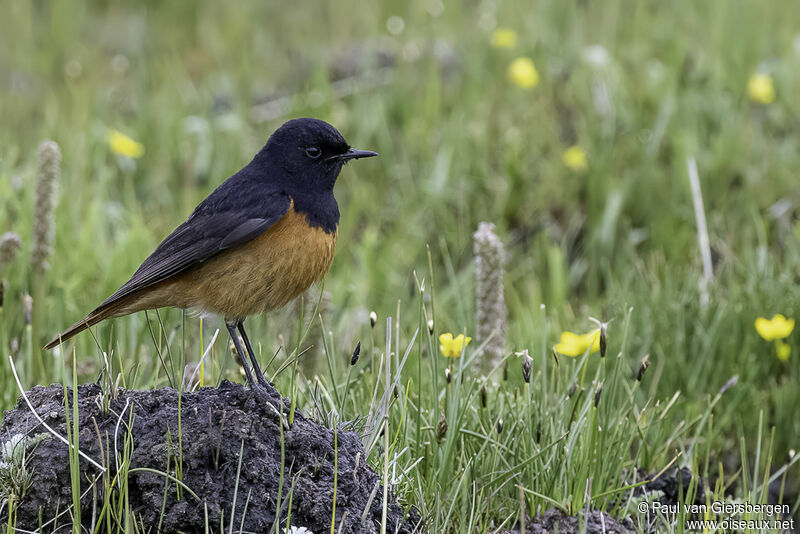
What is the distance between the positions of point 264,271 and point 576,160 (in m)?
3.48

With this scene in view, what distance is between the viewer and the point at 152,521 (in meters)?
2.66

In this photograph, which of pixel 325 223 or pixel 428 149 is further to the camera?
pixel 428 149

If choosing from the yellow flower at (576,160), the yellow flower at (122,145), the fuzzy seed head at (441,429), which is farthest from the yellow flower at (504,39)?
the fuzzy seed head at (441,429)

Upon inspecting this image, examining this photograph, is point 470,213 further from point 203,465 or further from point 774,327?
point 203,465

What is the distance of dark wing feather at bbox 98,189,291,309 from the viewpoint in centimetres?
330

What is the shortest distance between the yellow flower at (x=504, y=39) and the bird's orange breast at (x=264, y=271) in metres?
4.57

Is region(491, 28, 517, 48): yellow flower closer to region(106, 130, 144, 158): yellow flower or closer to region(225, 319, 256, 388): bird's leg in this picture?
region(106, 130, 144, 158): yellow flower

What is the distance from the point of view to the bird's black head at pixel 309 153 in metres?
3.53

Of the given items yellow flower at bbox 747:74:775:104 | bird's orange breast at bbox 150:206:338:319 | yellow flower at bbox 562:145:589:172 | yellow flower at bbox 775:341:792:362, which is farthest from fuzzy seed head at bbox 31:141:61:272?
yellow flower at bbox 747:74:775:104

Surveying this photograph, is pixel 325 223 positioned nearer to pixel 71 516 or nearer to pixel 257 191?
pixel 257 191

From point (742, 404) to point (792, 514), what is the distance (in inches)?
21.3

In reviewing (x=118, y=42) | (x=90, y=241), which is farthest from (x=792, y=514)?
(x=118, y=42)

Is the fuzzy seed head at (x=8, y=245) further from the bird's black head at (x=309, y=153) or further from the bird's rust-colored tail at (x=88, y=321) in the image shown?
the bird's black head at (x=309, y=153)

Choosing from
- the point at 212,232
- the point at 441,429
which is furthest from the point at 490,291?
the point at 212,232
